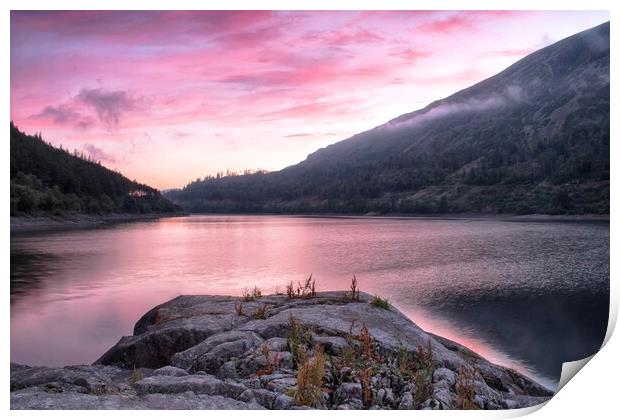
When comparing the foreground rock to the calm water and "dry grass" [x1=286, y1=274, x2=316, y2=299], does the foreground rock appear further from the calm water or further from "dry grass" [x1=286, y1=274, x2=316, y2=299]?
the calm water

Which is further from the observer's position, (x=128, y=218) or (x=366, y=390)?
(x=128, y=218)

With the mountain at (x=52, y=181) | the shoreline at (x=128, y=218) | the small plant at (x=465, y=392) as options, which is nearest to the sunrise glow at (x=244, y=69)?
the mountain at (x=52, y=181)

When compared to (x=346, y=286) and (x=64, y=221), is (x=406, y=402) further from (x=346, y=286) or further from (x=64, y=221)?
(x=64, y=221)

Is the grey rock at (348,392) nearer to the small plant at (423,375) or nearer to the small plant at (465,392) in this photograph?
the small plant at (423,375)

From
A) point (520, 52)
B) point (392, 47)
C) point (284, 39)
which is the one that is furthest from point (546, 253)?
point (284, 39)

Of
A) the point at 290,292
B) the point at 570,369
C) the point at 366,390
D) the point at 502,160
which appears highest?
the point at 502,160

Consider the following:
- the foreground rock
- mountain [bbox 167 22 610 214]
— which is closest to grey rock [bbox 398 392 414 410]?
the foreground rock

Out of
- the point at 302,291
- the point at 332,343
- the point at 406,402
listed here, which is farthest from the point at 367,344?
the point at 302,291

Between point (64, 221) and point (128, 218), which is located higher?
point (64, 221)
